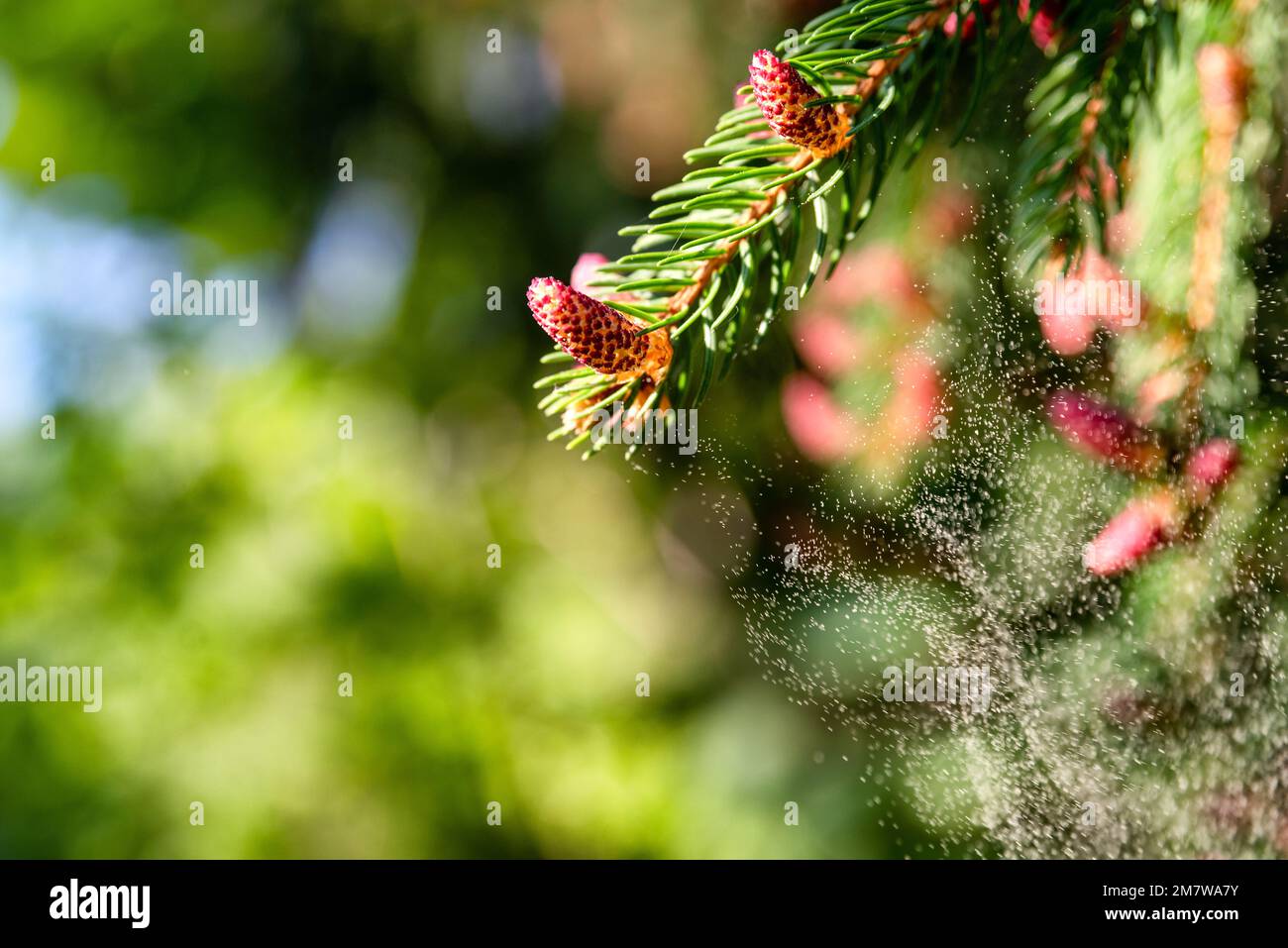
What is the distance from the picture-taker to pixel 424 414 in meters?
1.20

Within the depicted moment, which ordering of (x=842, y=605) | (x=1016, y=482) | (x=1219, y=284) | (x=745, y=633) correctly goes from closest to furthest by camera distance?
(x=1219, y=284) → (x=1016, y=482) → (x=842, y=605) → (x=745, y=633)

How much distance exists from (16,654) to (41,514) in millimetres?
185

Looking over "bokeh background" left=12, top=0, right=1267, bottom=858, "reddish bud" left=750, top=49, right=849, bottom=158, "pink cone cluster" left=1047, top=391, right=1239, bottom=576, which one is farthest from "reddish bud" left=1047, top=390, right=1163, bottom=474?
"bokeh background" left=12, top=0, right=1267, bottom=858

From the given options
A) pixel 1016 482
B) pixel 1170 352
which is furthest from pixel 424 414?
pixel 1170 352

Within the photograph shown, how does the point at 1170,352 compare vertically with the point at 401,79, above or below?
below

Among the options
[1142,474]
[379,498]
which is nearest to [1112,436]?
[1142,474]

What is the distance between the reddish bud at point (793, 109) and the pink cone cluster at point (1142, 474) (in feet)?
0.79

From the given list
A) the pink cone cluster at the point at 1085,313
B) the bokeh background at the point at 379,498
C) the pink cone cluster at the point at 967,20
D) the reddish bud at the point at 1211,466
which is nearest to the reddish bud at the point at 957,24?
the pink cone cluster at the point at 967,20

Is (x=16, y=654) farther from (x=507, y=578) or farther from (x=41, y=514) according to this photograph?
(x=507, y=578)

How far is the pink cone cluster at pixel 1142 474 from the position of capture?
0.43 metres

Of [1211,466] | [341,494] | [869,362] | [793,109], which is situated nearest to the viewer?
[793,109]

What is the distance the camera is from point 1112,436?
0.45 meters

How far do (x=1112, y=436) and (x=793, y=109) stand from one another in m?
0.27

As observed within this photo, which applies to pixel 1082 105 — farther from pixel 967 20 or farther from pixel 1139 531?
pixel 1139 531
